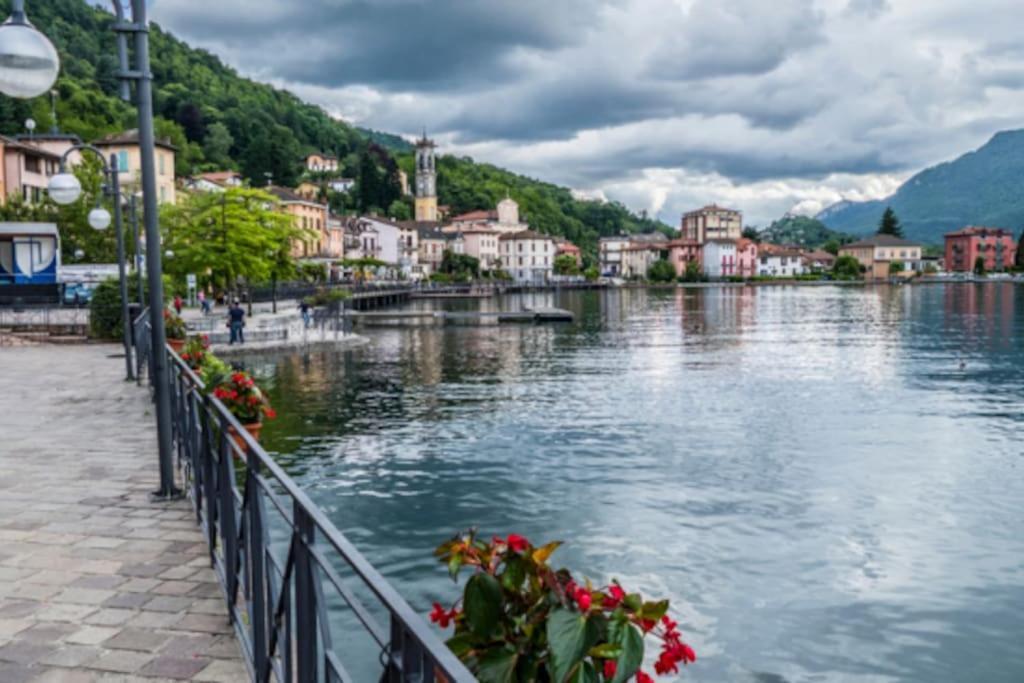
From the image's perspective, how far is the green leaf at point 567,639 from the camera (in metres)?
2.40

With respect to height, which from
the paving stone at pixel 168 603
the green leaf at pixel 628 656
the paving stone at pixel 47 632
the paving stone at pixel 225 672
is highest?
the green leaf at pixel 628 656

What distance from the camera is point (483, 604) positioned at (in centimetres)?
270

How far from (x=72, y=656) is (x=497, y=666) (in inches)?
132

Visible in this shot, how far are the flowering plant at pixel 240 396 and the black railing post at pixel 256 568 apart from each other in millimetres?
5677

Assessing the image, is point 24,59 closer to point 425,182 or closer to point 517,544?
point 517,544

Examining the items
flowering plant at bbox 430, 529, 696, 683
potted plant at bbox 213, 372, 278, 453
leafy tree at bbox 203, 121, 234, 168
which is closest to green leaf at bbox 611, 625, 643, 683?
flowering plant at bbox 430, 529, 696, 683

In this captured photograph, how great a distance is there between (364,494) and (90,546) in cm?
849

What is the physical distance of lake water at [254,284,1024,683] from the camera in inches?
408

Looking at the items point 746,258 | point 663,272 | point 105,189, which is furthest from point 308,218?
point 746,258

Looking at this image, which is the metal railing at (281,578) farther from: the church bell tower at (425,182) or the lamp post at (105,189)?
the church bell tower at (425,182)

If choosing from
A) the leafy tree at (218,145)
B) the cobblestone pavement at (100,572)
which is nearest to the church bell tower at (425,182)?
the leafy tree at (218,145)

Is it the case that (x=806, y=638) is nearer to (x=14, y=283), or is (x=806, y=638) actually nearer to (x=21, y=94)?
(x=21, y=94)

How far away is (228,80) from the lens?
18662 centimetres

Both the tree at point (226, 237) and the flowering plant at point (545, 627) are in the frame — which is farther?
the tree at point (226, 237)
